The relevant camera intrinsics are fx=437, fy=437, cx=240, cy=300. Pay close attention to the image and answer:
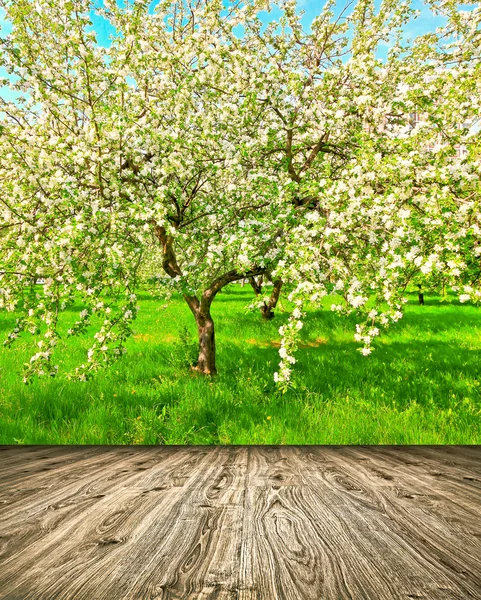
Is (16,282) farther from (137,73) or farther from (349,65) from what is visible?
(349,65)

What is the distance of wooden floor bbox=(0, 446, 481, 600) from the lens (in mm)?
1485

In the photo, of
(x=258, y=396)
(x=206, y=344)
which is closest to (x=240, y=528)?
(x=258, y=396)

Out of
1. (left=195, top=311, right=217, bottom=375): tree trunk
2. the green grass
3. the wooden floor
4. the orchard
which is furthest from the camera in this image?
(left=195, top=311, right=217, bottom=375): tree trunk

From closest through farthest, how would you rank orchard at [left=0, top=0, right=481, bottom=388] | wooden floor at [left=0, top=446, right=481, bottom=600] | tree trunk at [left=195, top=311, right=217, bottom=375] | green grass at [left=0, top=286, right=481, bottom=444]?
1. wooden floor at [left=0, top=446, right=481, bottom=600]
2. orchard at [left=0, top=0, right=481, bottom=388]
3. green grass at [left=0, top=286, right=481, bottom=444]
4. tree trunk at [left=195, top=311, right=217, bottom=375]

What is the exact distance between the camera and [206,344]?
6.63m

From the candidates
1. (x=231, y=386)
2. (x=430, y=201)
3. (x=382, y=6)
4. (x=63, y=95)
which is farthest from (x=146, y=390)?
(x=382, y=6)

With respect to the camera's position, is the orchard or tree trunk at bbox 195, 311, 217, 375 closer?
the orchard

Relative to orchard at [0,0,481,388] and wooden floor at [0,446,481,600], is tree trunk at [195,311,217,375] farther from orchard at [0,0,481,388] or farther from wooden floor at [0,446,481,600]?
wooden floor at [0,446,481,600]

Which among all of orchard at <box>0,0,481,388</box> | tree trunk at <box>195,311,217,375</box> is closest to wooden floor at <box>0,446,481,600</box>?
orchard at <box>0,0,481,388</box>

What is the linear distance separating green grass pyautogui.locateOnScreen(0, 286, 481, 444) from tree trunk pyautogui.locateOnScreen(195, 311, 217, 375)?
0.19 m

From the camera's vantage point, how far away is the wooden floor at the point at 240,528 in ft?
4.87

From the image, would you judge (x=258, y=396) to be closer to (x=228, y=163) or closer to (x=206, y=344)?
(x=206, y=344)

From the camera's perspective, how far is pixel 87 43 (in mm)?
4824

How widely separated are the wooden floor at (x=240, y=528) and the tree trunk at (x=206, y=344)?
333 cm
